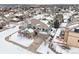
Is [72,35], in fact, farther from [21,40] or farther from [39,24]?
[21,40]

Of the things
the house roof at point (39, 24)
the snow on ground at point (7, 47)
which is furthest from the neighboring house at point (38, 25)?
the snow on ground at point (7, 47)

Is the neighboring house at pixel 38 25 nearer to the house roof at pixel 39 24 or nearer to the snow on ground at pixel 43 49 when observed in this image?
the house roof at pixel 39 24

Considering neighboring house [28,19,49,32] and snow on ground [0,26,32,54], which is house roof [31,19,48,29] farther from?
snow on ground [0,26,32,54]

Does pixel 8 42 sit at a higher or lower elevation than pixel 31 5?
lower

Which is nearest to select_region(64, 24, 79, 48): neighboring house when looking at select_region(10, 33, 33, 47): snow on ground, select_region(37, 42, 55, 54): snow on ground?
select_region(37, 42, 55, 54): snow on ground

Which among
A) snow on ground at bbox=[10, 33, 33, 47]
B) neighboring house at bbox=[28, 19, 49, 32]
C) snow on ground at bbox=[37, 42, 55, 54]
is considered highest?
neighboring house at bbox=[28, 19, 49, 32]

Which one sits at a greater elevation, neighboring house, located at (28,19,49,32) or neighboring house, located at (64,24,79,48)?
neighboring house, located at (28,19,49,32)
